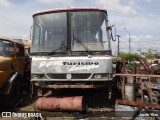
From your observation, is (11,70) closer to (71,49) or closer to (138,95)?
(71,49)

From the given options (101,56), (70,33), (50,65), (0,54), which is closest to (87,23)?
(70,33)

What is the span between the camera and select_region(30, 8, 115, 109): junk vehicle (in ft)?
23.4

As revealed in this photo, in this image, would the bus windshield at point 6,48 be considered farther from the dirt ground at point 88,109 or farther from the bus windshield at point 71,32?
the dirt ground at point 88,109

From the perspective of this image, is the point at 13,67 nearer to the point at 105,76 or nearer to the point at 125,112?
the point at 105,76

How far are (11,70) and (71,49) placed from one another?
2064mm

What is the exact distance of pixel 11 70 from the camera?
8.10 m

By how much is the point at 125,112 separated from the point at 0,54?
4.02 m

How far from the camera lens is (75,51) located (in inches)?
287

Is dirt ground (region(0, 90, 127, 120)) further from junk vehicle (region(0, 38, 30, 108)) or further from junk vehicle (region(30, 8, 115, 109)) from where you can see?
junk vehicle (region(30, 8, 115, 109))

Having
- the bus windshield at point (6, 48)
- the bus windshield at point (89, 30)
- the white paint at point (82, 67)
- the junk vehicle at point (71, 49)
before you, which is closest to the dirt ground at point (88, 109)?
the junk vehicle at point (71, 49)

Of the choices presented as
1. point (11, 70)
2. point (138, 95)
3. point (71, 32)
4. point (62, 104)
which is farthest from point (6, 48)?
point (138, 95)

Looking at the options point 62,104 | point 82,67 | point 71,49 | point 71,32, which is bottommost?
point 62,104

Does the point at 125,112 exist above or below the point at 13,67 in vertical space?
below

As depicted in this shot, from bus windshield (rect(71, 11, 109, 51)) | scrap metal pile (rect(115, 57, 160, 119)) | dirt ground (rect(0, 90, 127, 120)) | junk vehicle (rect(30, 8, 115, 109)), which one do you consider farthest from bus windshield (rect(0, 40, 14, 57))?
scrap metal pile (rect(115, 57, 160, 119))
